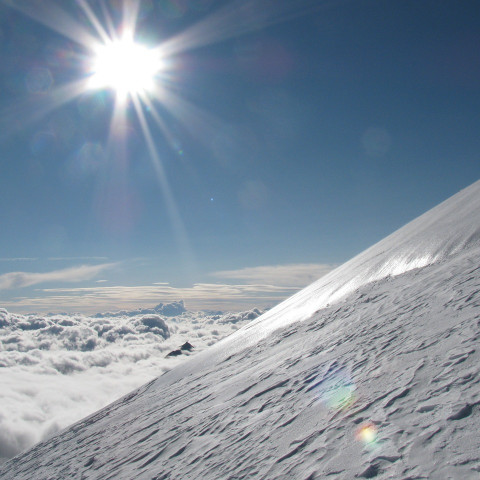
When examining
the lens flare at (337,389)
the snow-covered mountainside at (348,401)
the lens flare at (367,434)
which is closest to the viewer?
the snow-covered mountainside at (348,401)

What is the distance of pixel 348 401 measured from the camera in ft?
10.8

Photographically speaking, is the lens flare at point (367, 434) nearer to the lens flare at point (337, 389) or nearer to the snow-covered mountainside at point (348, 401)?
the snow-covered mountainside at point (348, 401)

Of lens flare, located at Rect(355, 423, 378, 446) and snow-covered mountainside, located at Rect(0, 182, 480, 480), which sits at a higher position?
snow-covered mountainside, located at Rect(0, 182, 480, 480)

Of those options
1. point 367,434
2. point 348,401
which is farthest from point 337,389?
point 367,434

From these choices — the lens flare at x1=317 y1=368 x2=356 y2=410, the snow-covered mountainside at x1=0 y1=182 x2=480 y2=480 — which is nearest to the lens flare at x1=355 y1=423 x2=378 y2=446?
the snow-covered mountainside at x1=0 y1=182 x2=480 y2=480

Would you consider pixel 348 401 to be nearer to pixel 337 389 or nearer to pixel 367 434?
pixel 337 389

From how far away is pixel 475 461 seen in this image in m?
1.83

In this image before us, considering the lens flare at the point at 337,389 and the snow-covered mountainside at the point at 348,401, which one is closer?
the snow-covered mountainside at the point at 348,401

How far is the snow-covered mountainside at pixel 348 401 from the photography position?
7.64ft

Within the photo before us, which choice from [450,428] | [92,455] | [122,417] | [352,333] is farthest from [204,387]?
[450,428]

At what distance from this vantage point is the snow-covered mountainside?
2330 mm

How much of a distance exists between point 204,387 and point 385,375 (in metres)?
5.31

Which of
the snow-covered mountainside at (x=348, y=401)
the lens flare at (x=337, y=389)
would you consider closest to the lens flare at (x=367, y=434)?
the snow-covered mountainside at (x=348, y=401)

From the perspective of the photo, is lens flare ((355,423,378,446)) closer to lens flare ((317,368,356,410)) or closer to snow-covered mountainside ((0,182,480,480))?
snow-covered mountainside ((0,182,480,480))
